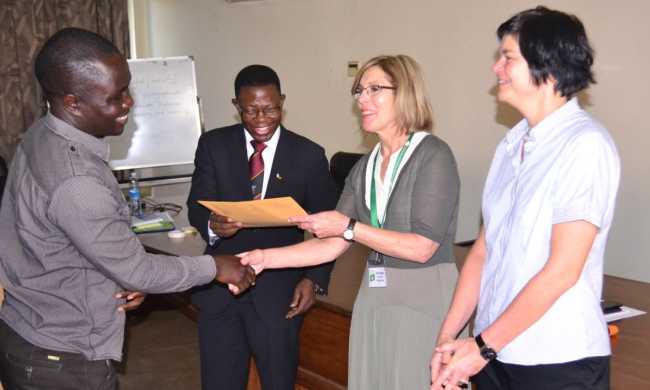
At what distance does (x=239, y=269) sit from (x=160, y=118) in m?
4.27

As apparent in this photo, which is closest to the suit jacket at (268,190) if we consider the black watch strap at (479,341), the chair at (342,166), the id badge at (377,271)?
the id badge at (377,271)

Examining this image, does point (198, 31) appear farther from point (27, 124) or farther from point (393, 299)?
point (393, 299)

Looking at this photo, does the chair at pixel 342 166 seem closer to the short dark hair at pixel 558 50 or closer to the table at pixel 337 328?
the table at pixel 337 328

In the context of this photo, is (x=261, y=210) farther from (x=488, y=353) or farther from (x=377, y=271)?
(x=488, y=353)

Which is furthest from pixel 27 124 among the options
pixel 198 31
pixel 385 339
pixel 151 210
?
pixel 385 339

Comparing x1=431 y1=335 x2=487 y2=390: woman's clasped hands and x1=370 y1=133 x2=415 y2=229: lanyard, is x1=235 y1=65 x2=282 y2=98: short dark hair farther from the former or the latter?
x1=431 y1=335 x2=487 y2=390: woman's clasped hands

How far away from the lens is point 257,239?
2521 millimetres

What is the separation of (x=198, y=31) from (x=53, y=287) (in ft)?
18.5

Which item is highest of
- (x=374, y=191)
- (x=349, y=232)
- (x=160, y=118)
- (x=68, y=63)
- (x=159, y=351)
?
(x=68, y=63)

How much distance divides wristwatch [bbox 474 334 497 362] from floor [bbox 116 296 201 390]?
277 cm

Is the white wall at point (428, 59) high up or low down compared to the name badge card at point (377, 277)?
up

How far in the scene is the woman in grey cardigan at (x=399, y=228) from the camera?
2.11 metres

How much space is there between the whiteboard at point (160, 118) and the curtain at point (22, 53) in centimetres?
95

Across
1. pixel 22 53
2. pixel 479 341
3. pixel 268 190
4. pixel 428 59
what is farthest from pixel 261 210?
pixel 22 53
